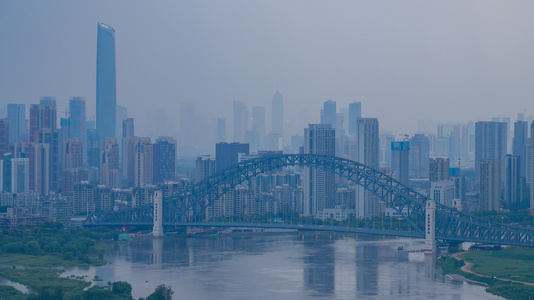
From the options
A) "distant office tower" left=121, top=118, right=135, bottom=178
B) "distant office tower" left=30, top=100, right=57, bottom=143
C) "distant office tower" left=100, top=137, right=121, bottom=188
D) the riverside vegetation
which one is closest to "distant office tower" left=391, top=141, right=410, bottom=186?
"distant office tower" left=100, top=137, right=121, bottom=188

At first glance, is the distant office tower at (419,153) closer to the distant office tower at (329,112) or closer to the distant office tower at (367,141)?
the distant office tower at (329,112)

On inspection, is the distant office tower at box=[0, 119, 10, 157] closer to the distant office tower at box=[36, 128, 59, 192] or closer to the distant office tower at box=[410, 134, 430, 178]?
the distant office tower at box=[36, 128, 59, 192]

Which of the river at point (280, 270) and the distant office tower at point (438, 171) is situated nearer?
the river at point (280, 270)

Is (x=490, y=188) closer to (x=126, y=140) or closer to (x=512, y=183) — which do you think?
(x=512, y=183)

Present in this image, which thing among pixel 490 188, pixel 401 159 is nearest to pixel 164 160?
pixel 401 159

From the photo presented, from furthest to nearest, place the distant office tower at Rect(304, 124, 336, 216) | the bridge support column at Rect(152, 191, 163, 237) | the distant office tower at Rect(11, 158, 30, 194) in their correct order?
the distant office tower at Rect(11, 158, 30, 194), the distant office tower at Rect(304, 124, 336, 216), the bridge support column at Rect(152, 191, 163, 237)

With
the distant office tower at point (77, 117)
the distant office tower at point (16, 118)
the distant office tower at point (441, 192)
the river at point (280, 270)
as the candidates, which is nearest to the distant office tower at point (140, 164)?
the distant office tower at point (16, 118)

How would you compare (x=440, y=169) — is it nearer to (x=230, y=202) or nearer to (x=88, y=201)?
(x=230, y=202)
